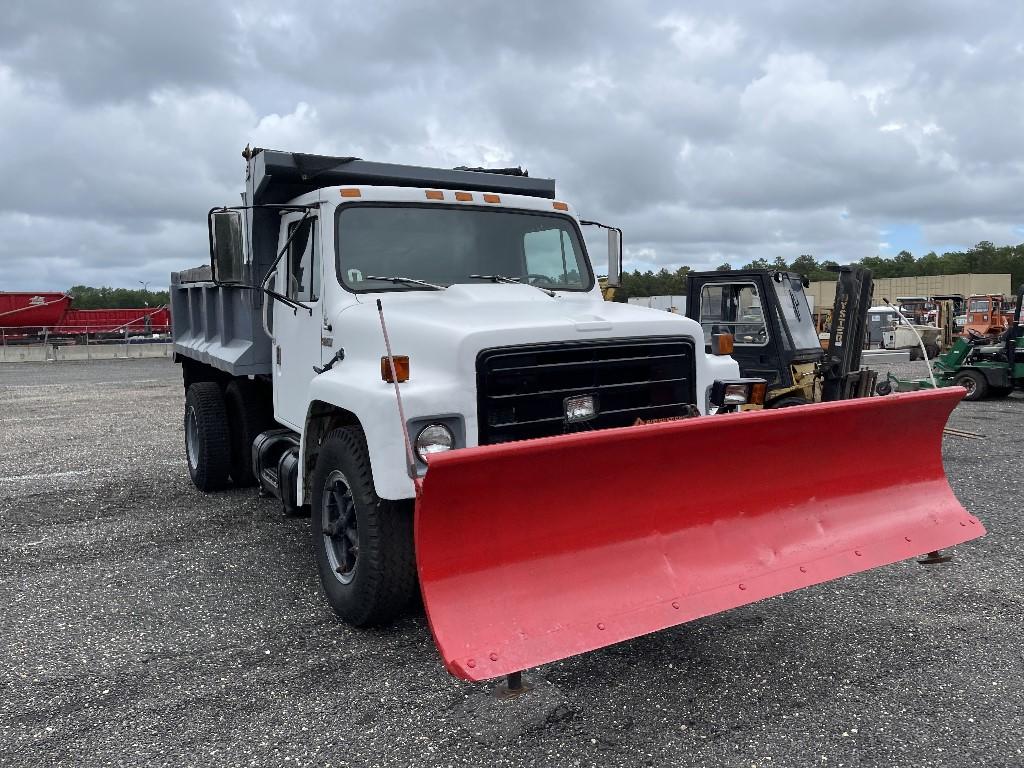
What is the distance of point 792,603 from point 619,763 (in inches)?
81.9

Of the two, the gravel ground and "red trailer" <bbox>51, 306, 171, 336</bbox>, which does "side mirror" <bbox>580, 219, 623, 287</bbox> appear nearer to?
the gravel ground

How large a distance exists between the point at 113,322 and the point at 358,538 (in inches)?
1539

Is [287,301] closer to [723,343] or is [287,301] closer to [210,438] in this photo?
[210,438]

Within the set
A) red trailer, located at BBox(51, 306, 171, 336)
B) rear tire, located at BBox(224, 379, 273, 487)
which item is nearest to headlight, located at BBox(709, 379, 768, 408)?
rear tire, located at BBox(224, 379, 273, 487)

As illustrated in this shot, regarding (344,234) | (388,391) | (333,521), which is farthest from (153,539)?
(388,391)

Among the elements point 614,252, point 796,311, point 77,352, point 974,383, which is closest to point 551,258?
point 614,252

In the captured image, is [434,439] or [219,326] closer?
[434,439]

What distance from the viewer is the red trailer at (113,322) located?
3631cm

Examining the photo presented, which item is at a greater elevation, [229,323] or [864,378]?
[229,323]

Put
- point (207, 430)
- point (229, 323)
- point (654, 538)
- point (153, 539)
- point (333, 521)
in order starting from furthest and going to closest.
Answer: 1. point (207, 430)
2. point (229, 323)
3. point (153, 539)
4. point (333, 521)
5. point (654, 538)

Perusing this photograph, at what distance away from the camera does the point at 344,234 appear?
514cm

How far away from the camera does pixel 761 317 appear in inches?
400

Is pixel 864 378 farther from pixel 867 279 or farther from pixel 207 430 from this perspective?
pixel 207 430

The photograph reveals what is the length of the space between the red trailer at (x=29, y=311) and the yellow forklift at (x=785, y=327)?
33.6 m
